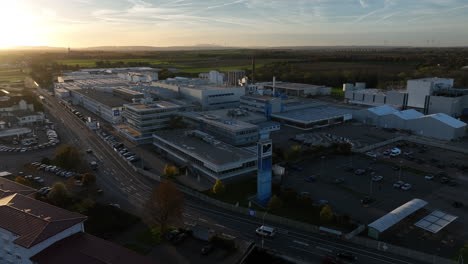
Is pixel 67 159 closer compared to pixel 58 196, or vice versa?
pixel 58 196

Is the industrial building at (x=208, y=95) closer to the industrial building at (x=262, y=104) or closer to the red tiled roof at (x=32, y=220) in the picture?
the industrial building at (x=262, y=104)

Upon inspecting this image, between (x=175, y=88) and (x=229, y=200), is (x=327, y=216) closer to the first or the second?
(x=229, y=200)

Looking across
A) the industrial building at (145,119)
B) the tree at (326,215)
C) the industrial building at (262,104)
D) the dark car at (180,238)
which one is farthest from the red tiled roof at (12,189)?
the industrial building at (262,104)

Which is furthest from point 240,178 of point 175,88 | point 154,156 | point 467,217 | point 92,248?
point 175,88

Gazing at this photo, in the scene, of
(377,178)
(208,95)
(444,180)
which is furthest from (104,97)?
(444,180)

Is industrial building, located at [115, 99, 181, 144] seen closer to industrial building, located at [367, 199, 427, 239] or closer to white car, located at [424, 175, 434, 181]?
industrial building, located at [367, 199, 427, 239]

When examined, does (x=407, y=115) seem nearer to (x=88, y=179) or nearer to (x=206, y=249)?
(x=206, y=249)
